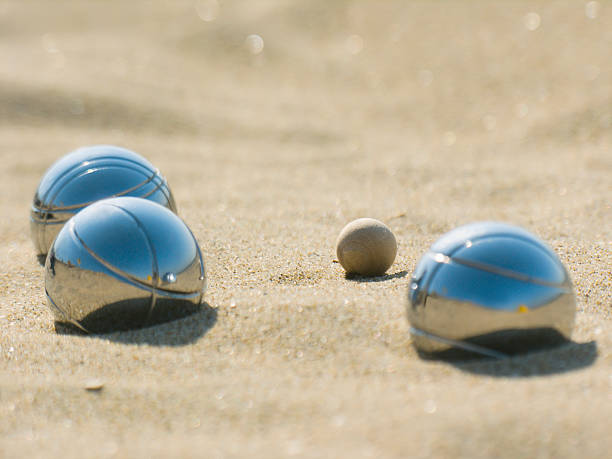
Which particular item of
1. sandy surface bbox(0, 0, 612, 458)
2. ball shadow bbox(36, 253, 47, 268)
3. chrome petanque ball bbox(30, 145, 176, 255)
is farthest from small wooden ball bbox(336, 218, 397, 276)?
ball shadow bbox(36, 253, 47, 268)

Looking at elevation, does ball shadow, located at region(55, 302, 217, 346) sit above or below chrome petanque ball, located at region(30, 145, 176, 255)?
below

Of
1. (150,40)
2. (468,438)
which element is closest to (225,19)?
(150,40)

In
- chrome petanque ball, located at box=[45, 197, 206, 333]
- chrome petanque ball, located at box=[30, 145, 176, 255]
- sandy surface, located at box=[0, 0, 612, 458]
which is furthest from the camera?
chrome petanque ball, located at box=[30, 145, 176, 255]

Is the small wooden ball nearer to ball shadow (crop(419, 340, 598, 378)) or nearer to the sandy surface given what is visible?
the sandy surface

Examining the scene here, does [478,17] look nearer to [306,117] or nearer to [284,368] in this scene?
[306,117]

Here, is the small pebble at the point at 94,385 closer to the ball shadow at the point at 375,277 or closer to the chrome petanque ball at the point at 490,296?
the chrome petanque ball at the point at 490,296

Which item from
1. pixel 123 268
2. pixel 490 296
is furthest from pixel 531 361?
pixel 123 268

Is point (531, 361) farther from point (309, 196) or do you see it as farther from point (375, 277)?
point (309, 196)
